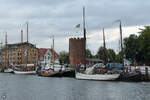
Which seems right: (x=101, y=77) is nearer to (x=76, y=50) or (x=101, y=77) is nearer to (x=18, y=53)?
(x=76, y=50)

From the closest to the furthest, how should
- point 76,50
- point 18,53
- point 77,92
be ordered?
point 77,92
point 76,50
point 18,53

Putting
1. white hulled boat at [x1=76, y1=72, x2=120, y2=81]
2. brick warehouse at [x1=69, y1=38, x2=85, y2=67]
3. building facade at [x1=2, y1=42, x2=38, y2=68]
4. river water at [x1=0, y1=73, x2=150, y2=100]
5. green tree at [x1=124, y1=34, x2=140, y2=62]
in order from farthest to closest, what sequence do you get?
building facade at [x1=2, y1=42, x2=38, y2=68]
brick warehouse at [x1=69, y1=38, x2=85, y2=67]
green tree at [x1=124, y1=34, x2=140, y2=62]
white hulled boat at [x1=76, y1=72, x2=120, y2=81]
river water at [x1=0, y1=73, x2=150, y2=100]

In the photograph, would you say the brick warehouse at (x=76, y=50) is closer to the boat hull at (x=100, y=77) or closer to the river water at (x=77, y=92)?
the boat hull at (x=100, y=77)

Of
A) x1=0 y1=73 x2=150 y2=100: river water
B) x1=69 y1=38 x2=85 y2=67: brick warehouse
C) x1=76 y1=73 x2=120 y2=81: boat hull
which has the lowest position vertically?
x1=0 y1=73 x2=150 y2=100: river water

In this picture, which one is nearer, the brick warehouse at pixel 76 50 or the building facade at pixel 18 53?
the brick warehouse at pixel 76 50

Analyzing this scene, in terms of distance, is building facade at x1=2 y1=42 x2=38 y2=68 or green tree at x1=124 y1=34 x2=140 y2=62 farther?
building facade at x1=2 y1=42 x2=38 y2=68

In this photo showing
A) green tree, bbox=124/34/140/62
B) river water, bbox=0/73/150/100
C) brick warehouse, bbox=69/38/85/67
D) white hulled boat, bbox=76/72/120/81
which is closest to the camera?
river water, bbox=0/73/150/100

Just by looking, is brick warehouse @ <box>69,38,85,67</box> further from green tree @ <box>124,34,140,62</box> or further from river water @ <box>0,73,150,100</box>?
river water @ <box>0,73,150,100</box>

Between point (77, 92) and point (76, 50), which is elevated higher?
point (76, 50)

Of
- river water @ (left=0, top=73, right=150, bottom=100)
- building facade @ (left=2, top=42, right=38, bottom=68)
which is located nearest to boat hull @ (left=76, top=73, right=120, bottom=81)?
river water @ (left=0, top=73, right=150, bottom=100)

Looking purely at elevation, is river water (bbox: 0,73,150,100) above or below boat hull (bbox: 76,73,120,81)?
below

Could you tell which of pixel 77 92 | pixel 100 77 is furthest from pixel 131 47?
pixel 77 92

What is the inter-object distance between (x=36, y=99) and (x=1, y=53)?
13494 centimetres

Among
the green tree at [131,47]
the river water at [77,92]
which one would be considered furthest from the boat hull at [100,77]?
the green tree at [131,47]
